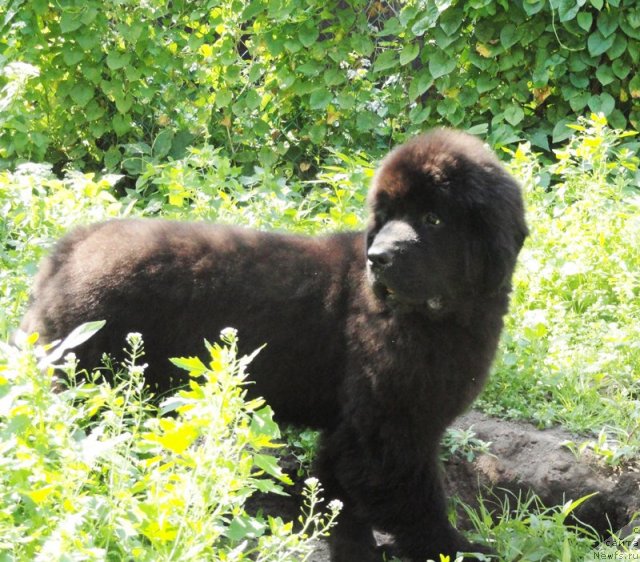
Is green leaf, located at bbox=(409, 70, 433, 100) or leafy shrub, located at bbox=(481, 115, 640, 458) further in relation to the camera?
green leaf, located at bbox=(409, 70, 433, 100)

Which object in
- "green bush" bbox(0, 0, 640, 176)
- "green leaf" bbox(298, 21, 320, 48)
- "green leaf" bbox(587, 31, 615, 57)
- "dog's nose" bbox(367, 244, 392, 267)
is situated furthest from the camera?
"green leaf" bbox(298, 21, 320, 48)

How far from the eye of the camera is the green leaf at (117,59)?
7.56 metres

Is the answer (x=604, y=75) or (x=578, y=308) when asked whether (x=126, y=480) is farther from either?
(x=604, y=75)

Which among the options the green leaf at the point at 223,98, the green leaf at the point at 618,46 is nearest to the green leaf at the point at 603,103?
the green leaf at the point at 618,46

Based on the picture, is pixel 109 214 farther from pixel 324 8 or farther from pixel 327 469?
pixel 324 8

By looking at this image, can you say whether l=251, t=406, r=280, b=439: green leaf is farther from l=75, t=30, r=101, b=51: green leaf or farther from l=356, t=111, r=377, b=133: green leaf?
l=75, t=30, r=101, b=51: green leaf

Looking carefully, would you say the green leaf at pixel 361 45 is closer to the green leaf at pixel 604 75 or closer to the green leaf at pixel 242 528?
the green leaf at pixel 604 75

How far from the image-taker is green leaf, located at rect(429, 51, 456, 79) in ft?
24.9

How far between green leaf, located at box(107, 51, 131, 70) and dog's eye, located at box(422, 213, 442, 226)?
174 inches

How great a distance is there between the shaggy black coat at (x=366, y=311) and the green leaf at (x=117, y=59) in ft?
12.5

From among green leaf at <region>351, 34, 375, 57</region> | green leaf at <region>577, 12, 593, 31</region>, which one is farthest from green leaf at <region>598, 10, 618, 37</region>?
green leaf at <region>351, 34, 375, 57</region>

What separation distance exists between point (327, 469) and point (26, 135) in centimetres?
429

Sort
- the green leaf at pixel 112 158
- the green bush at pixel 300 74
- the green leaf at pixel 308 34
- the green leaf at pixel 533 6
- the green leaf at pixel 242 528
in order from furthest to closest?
the green leaf at pixel 112 158 → the green leaf at pixel 308 34 → the green bush at pixel 300 74 → the green leaf at pixel 533 6 → the green leaf at pixel 242 528

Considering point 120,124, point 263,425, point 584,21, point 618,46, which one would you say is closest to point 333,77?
point 120,124
